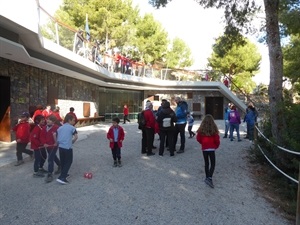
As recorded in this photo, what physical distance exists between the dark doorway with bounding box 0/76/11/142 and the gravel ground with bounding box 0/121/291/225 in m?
4.29

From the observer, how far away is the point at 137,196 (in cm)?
555

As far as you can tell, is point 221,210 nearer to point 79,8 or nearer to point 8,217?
point 8,217

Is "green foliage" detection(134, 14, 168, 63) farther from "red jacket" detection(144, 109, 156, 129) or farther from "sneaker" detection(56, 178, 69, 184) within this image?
"sneaker" detection(56, 178, 69, 184)

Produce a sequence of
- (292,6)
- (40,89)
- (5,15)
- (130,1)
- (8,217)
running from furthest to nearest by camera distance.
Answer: (130,1), (40,89), (292,6), (5,15), (8,217)

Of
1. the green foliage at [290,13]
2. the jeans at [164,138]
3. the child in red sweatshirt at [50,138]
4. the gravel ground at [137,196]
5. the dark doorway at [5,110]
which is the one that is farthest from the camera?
the dark doorway at [5,110]

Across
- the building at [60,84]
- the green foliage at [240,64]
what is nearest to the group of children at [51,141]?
the building at [60,84]

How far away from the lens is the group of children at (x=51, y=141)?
6.19 meters

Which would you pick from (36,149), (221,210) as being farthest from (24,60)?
(221,210)

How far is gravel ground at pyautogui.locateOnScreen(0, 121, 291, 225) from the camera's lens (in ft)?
15.3

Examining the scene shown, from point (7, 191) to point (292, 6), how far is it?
10.5 meters

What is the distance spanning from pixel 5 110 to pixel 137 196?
27.7 ft

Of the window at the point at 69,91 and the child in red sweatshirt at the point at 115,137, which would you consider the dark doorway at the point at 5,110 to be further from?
the child in red sweatshirt at the point at 115,137

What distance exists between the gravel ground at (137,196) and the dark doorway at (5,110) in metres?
4.29

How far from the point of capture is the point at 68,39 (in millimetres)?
12734
